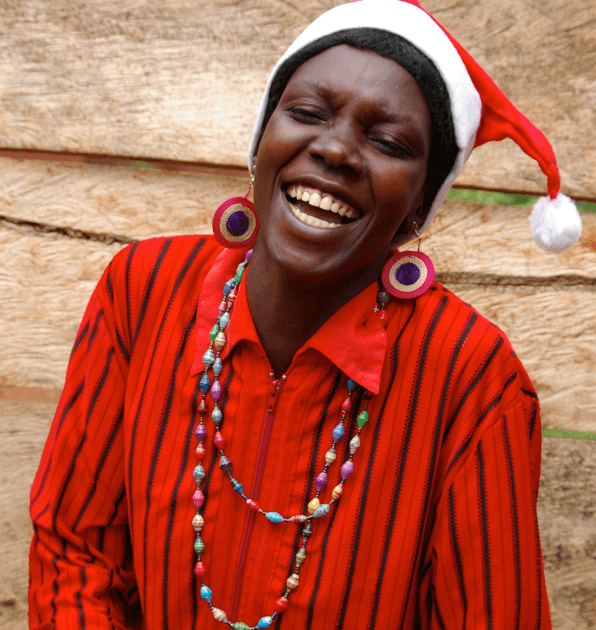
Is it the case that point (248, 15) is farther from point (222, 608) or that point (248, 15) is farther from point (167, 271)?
point (222, 608)

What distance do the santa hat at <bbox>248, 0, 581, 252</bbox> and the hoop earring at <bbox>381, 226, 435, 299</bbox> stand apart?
7cm

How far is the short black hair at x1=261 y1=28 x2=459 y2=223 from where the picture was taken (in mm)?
885

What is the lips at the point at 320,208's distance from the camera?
0.87 m

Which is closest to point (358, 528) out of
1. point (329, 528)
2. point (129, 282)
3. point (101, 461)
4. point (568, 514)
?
point (329, 528)

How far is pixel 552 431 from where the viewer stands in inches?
59.0

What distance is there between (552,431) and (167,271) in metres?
1.00

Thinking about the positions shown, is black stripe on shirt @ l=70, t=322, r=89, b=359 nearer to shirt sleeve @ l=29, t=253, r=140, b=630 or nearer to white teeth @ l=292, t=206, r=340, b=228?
shirt sleeve @ l=29, t=253, r=140, b=630

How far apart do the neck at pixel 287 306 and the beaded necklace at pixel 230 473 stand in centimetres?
7

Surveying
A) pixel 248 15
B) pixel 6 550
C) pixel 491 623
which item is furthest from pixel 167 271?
pixel 6 550

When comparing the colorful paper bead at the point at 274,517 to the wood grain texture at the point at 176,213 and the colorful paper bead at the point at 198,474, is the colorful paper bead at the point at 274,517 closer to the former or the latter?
the colorful paper bead at the point at 198,474

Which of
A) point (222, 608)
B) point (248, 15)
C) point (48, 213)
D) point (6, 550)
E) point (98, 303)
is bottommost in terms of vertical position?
point (6, 550)

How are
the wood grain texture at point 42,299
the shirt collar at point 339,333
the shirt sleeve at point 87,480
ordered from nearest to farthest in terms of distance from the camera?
the shirt collar at point 339,333, the shirt sleeve at point 87,480, the wood grain texture at point 42,299

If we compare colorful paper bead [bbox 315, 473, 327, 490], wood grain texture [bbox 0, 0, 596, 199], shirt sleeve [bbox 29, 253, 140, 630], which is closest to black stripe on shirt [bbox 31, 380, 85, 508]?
shirt sleeve [bbox 29, 253, 140, 630]

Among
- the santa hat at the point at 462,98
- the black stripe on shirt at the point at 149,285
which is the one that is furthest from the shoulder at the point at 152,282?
the santa hat at the point at 462,98
